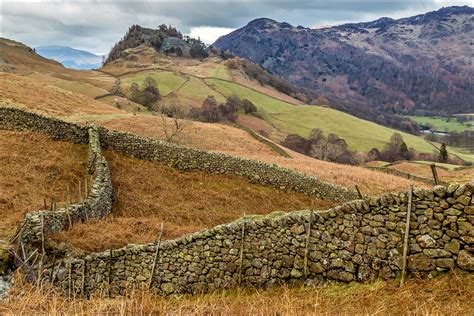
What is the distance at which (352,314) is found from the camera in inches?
361

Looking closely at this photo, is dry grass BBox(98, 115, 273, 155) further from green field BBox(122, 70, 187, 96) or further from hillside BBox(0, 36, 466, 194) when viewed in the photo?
green field BBox(122, 70, 187, 96)

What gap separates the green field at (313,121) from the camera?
456 feet

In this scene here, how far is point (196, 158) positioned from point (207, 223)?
8.53 m

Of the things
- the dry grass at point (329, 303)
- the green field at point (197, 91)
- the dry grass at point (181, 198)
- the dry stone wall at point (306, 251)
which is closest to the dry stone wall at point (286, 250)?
the dry stone wall at point (306, 251)

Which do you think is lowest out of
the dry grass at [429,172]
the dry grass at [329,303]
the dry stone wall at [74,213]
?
the dry grass at [429,172]

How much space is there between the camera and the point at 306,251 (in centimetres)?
1237

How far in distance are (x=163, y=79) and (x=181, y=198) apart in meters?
139

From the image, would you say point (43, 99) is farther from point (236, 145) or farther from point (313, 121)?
point (313, 121)

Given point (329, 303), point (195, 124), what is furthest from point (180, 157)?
point (195, 124)

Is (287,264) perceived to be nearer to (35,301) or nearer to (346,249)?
(346,249)

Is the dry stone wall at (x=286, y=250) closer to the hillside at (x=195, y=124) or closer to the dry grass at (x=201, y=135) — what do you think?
the hillside at (x=195, y=124)

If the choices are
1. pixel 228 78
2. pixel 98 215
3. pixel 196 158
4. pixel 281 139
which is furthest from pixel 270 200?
pixel 228 78

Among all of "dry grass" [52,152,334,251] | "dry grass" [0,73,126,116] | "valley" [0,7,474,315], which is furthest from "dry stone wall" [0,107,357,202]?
"dry grass" [0,73,126,116]

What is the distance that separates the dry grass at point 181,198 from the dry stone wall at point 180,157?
0.64m
